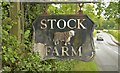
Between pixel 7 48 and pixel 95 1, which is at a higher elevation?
pixel 95 1

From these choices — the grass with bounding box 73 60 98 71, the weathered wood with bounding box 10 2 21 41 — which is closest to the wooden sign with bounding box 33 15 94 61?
the grass with bounding box 73 60 98 71

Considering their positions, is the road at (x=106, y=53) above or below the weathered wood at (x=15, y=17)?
below

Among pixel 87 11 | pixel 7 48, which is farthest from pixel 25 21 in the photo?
pixel 87 11

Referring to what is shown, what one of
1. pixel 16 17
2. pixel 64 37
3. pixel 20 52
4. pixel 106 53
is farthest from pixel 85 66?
pixel 16 17

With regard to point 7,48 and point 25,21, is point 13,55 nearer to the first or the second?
point 7,48

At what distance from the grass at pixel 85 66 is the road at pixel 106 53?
5 cm

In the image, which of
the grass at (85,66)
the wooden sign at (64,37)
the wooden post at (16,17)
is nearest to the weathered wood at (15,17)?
the wooden post at (16,17)

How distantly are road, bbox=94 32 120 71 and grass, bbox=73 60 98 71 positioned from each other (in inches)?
1.9

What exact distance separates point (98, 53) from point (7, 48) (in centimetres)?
72

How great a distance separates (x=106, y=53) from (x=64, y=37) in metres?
0.44

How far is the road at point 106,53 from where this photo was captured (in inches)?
78.4

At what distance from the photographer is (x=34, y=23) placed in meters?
1.93

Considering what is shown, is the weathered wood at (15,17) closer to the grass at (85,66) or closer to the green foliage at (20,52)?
the green foliage at (20,52)

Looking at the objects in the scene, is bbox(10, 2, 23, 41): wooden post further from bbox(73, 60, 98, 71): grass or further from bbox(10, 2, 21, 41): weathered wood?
bbox(73, 60, 98, 71): grass
